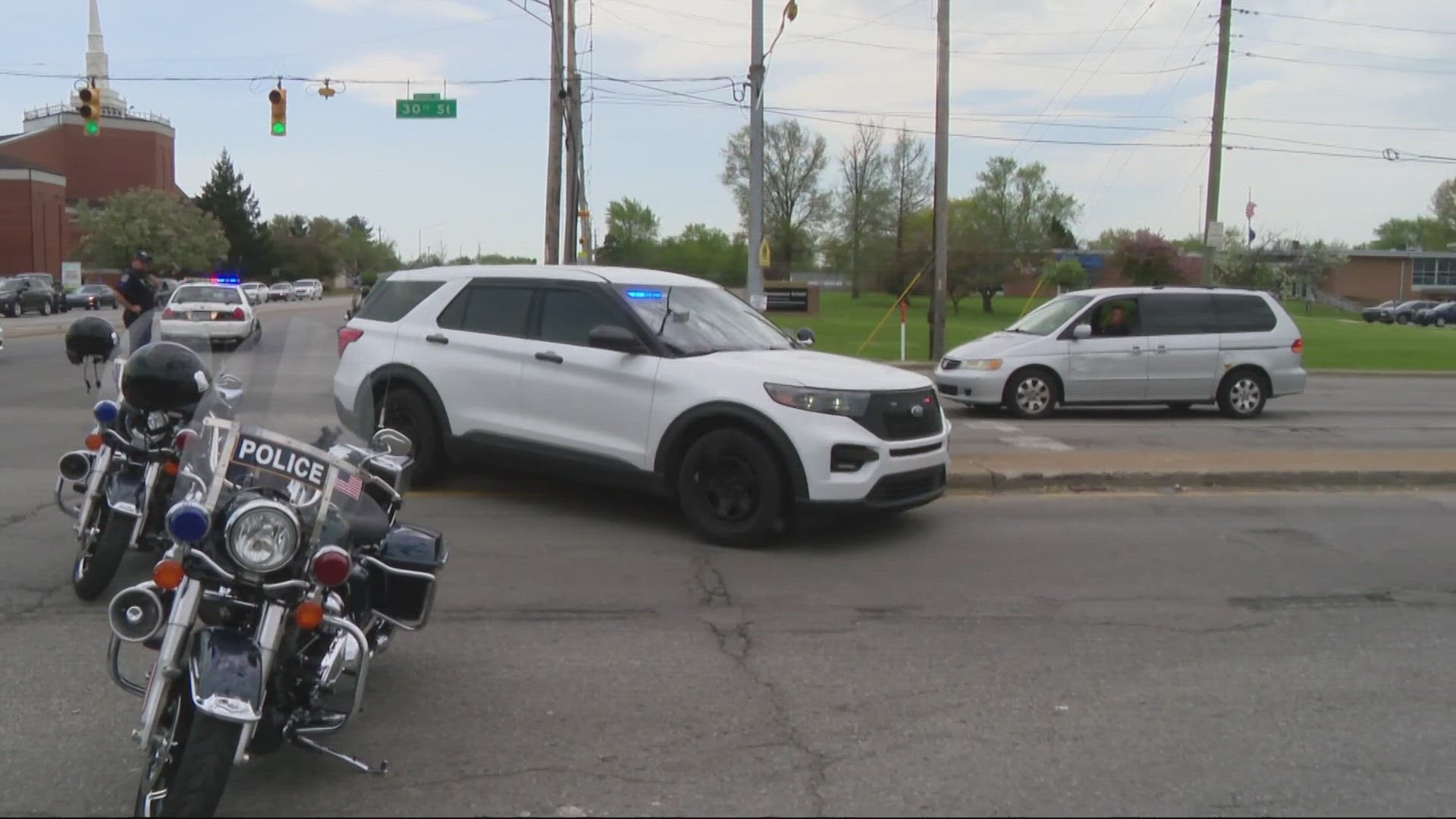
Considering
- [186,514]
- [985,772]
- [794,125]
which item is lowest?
[985,772]

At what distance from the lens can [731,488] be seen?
7.69 m

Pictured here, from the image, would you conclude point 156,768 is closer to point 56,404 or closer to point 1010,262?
point 56,404

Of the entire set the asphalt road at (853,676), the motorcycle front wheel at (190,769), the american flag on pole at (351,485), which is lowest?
the asphalt road at (853,676)

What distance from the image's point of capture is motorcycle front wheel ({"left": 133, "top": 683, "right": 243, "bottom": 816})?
351 centimetres

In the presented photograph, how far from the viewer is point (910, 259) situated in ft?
195

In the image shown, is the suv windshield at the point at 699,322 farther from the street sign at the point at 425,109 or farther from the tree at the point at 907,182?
the tree at the point at 907,182

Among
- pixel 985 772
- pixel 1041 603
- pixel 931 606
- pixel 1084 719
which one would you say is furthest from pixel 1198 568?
pixel 985 772

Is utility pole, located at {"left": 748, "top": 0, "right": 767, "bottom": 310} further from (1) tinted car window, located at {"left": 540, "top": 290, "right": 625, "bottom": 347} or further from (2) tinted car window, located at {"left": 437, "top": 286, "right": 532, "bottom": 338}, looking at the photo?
(1) tinted car window, located at {"left": 540, "top": 290, "right": 625, "bottom": 347}

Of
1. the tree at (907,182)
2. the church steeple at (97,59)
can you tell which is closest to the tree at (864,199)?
the tree at (907,182)

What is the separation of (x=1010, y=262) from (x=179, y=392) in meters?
57.1

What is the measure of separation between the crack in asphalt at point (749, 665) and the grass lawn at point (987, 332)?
19122mm

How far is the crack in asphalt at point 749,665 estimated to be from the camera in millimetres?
4270

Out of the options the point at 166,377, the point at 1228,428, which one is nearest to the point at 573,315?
the point at 166,377

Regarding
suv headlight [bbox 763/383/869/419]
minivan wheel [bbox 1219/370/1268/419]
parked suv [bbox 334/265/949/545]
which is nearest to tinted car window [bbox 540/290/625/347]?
parked suv [bbox 334/265/949/545]
